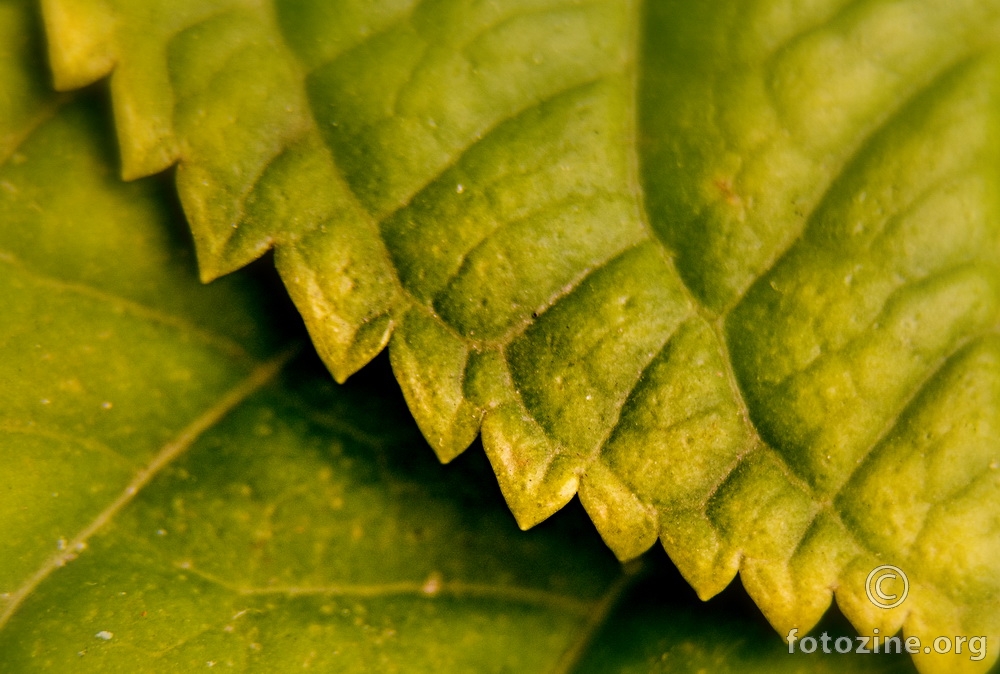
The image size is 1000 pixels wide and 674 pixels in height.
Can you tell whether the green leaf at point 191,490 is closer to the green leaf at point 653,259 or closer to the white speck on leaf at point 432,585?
the white speck on leaf at point 432,585

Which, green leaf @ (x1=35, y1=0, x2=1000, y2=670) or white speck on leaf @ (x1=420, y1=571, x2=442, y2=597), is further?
white speck on leaf @ (x1=420, y1=571, x2=442, y2=597)

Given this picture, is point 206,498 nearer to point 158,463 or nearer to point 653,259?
point 158,463

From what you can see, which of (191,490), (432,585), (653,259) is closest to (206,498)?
(191,490)

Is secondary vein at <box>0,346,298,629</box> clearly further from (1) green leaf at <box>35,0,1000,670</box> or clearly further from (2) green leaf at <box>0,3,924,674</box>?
(1) green leaf at <box>35,0,1000,670</box>

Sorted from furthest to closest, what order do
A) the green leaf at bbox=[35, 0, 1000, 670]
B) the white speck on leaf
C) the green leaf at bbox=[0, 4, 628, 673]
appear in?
the white speck on leaf → the green leaf at bbox=[0, 4, 628, 673] → the green leaf at bbox=[35, 0, 1000, 670]

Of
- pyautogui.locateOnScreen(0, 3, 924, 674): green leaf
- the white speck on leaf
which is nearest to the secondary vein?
pyautogui.locateOnScreen(0, 3, 924, 674): green leaf

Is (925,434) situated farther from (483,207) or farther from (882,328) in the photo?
(483,207)

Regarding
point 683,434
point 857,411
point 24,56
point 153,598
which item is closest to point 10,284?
point 24,56

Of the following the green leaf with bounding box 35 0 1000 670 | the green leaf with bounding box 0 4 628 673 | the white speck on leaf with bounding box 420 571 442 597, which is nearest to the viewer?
the green leaf with bounding box 35 0 1000 670

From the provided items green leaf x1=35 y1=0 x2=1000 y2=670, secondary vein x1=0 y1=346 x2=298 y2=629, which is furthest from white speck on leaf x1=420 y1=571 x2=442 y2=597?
secondary vein x1=0 y1=346 x2=298 y2=629

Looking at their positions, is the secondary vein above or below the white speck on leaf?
above
